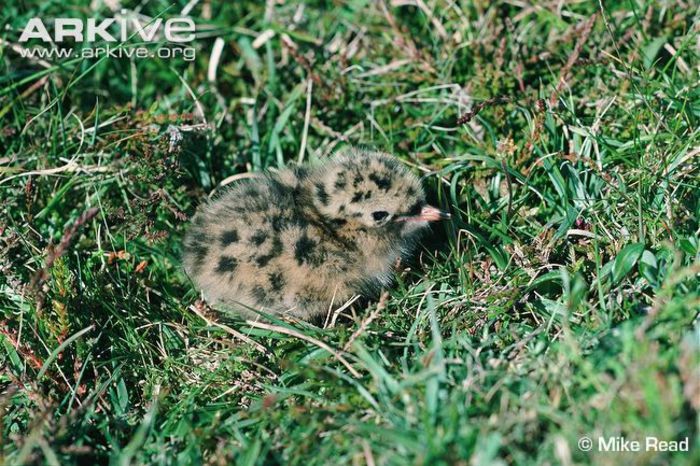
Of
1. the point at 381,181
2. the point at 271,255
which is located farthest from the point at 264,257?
the point at 381,181

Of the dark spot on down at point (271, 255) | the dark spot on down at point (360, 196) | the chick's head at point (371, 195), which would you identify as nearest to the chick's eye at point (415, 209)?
the chick's head at point (371, 195)

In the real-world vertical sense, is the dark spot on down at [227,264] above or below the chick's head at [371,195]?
below

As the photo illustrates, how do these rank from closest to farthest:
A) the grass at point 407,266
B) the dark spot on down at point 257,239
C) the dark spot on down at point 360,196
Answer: the grass at point 407,266 < the dark spot on down at point 257,239 < the dark spot on down at point 360,196

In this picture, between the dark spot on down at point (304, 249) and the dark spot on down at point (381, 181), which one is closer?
the dark spot on down at point (304, 249)

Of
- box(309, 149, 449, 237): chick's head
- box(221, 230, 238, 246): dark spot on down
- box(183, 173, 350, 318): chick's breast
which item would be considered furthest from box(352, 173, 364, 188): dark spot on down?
box(221, 230, 238, 246): dark spot on down

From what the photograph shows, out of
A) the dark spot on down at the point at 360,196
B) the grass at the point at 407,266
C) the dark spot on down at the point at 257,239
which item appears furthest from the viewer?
the dark spot on down at the point at 360,196

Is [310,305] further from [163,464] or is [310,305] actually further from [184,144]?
[184,144]

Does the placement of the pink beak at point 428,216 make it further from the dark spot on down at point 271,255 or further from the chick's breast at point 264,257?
the dark spot on down at point 271,255
